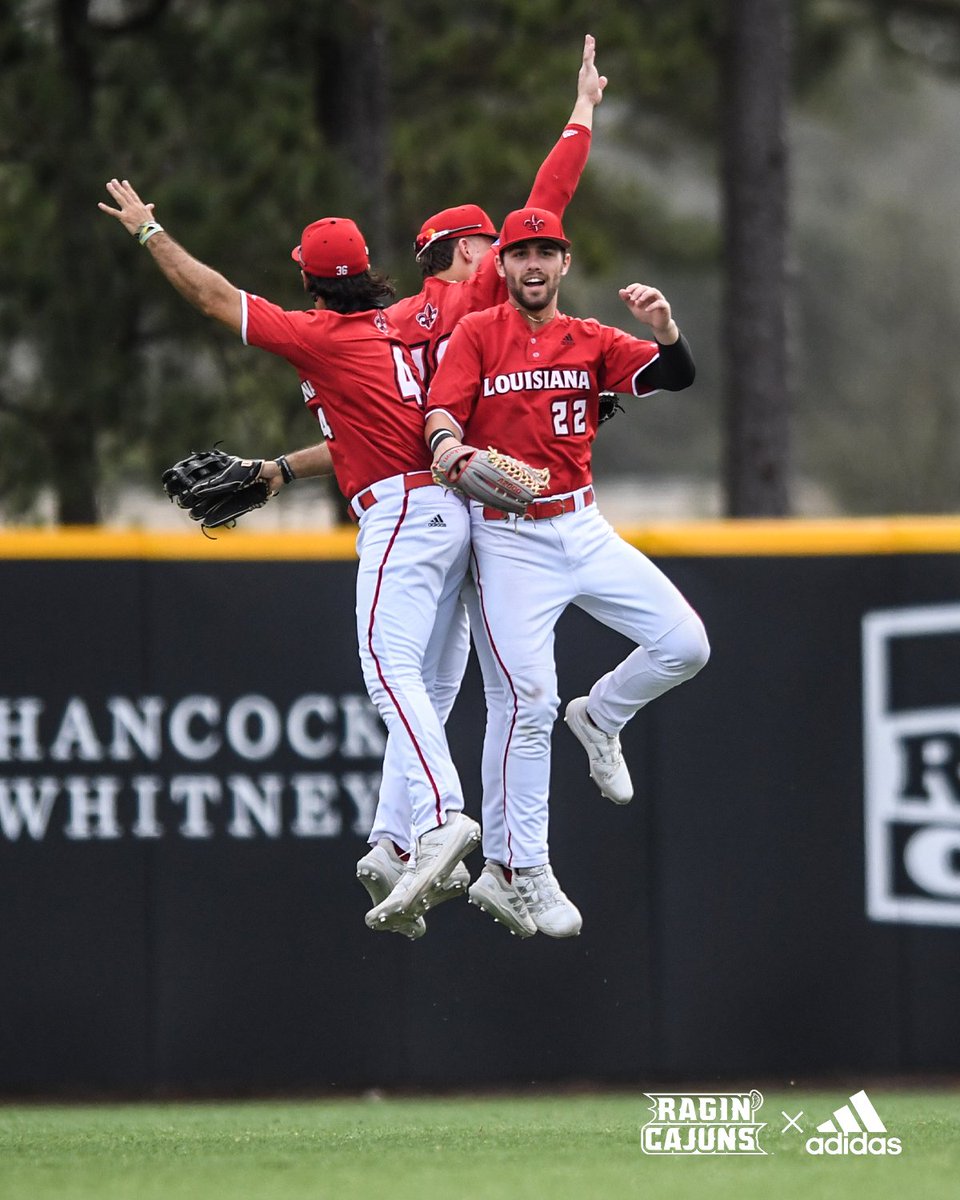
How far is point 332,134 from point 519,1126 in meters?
6.90

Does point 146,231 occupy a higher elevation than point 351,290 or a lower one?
higher

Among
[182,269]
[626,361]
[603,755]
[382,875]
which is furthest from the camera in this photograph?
[603,755]

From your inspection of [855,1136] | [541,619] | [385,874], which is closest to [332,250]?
[541,619]

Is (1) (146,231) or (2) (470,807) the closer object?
(1) (146,231)

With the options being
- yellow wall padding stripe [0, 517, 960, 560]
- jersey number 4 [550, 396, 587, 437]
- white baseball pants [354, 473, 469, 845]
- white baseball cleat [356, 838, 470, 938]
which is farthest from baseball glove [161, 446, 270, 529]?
yellow wall padding stripe [0, 517, 960, 560]

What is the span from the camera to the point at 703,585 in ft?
29.0

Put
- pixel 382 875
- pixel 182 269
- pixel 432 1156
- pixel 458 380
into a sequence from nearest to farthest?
pixel 182 269 < pixel 458 380 < pixel 382 875 < pixel 432 1156

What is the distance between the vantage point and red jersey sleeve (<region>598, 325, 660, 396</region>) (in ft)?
20.8

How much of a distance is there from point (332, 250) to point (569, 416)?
919 mm

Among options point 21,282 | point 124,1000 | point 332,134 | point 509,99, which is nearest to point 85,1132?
point 124,1000

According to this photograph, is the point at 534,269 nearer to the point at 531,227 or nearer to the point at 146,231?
the point at 531,227

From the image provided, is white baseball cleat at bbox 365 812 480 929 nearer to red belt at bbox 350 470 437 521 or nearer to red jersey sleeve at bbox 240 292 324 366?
red belt at bbox 350 470 437 521

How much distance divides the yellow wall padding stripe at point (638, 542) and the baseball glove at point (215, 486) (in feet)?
6.58

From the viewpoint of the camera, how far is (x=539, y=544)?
641 centimetres
